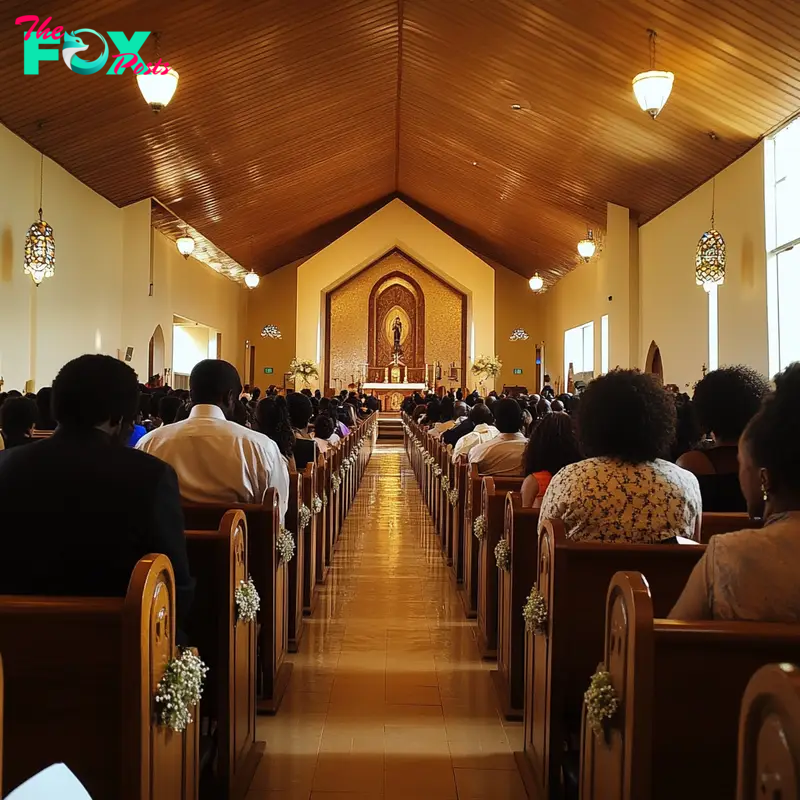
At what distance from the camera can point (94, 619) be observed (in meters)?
1.70

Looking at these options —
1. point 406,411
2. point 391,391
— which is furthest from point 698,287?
point 391,391

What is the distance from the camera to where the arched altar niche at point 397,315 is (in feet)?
78.2

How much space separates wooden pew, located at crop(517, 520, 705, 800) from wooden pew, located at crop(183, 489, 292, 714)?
1.10 m

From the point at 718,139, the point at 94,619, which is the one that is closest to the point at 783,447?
the point at 94,619

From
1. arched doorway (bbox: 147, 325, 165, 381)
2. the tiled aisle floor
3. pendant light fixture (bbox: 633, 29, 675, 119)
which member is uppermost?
pendant light fixture (bbox: 633, 29, 675, 119)

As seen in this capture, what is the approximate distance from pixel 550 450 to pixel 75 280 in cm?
989

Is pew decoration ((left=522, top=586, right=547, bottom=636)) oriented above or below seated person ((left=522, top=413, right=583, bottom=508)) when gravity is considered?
below

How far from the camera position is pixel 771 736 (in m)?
1.00

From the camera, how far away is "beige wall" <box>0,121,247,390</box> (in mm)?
9898

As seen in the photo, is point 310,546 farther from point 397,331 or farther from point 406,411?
point 397,331

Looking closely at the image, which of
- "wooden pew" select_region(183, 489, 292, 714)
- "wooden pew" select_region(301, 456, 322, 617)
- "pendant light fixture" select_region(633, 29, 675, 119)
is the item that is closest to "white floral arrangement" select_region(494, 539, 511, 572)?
"wooden pew" select_region(183, 489, 292, 714)

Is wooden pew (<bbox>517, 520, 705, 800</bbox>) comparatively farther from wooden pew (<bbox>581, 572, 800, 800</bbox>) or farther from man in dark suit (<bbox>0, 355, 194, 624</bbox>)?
man in dark suit (<bbox>0, 355, 194, 624</bbox>)

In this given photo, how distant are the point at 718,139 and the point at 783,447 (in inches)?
371

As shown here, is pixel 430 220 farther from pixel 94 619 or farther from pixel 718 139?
pixel 94 619
